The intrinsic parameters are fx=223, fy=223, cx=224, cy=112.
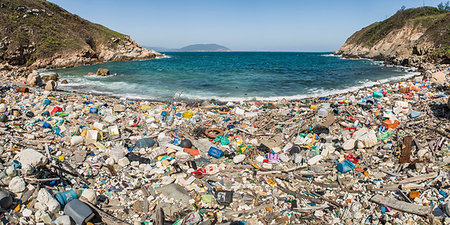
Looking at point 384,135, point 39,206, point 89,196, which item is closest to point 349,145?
point 384,135

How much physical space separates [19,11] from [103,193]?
4896cm

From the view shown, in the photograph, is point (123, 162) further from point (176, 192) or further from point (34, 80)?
point (34, 80)

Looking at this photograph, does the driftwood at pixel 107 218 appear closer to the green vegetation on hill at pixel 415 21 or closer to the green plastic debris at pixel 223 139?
the green plastic debris at pixel 223 139

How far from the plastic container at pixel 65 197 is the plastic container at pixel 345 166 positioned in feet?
Answer: 17.3

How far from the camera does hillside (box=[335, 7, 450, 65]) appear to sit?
29.0 metres

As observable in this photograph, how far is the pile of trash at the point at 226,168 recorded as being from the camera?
3.71 m

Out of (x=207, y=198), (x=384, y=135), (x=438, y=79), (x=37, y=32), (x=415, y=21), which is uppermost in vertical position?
(x=415, y=21)

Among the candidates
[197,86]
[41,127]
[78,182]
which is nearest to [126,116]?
[41,127]

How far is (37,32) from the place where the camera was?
118ft

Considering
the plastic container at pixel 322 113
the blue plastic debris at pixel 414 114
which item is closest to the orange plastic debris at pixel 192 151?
the plastic container at pixel 322 113

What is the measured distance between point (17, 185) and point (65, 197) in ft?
2.47

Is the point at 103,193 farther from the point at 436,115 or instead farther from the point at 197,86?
the point at 197,86

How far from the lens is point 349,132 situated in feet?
22.5

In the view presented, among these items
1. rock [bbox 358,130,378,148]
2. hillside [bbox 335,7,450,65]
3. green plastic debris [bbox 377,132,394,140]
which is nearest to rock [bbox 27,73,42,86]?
rock [bbox 358,130,378,148]
